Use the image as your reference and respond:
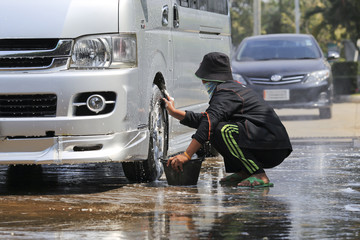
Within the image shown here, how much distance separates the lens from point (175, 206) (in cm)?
695

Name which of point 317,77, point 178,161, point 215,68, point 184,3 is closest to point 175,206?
point 178,161

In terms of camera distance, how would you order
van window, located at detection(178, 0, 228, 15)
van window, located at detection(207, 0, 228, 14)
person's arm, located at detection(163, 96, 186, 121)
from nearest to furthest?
person's arm, located at detection(163, 96, 186, 121) < van window, located at detection(178, 0, 228, 15) < van window, located at detection(207, 0, 228, 14)

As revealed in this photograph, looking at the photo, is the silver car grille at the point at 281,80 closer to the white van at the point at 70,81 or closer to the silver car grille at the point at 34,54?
the white van at the point at 70,81

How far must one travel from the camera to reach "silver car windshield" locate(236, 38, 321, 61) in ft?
62.3

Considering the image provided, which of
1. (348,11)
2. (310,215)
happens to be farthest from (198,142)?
(348,11)

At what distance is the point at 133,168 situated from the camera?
27.3ft

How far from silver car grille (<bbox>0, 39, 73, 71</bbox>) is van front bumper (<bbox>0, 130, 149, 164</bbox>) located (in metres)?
0.55

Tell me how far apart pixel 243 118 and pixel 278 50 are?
11235mm

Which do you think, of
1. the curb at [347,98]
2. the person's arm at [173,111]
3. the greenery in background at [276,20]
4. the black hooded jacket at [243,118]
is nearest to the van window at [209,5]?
the person's arm at [173,111]

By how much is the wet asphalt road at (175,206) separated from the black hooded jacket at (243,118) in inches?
16.1

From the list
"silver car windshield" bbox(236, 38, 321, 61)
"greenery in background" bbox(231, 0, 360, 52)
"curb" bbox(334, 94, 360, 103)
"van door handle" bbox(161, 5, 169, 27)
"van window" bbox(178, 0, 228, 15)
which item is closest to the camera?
"van door handle" bbox(161, 5, 169, 27)

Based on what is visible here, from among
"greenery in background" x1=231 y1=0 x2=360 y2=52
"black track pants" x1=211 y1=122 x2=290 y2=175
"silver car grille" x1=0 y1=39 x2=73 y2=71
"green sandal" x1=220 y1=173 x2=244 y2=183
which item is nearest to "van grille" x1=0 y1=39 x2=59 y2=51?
"silver car grille" x1=0 y1=39 x2=73 y2=71

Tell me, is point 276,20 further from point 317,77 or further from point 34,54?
point 34,54

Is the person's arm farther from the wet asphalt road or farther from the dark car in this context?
the dark car
